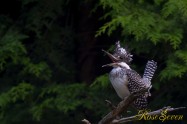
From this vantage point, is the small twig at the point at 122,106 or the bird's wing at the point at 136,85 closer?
the small twig at the point at 122,106

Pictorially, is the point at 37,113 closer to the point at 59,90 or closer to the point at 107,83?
the point at 59,90

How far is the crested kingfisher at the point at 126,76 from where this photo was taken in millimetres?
4535

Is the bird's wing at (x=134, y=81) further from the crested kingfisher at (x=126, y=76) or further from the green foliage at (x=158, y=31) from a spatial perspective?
the green foliage at (x=158, y=31)

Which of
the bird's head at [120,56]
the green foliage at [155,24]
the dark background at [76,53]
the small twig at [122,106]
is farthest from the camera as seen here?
the dark background at [76,53]

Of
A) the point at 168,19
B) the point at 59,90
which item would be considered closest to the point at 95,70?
the point at 59,90

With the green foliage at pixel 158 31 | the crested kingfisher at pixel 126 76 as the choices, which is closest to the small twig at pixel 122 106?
the crested kingfisher at pixel 126 76

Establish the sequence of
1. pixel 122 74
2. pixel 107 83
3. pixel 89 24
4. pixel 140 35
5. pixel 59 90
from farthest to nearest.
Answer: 1. pixel 89 24
2. pixel 59 90
3. pixel 107 83
4. pixel 140 35
5. pixel 122 74

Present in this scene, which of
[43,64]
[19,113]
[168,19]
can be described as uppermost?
[168,19]

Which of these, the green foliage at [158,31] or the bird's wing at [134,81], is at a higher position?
the green foliage at [158,31]

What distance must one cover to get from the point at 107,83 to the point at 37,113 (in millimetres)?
659

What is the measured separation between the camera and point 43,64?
5992 millimetres

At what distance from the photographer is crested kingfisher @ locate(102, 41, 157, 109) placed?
4.54m

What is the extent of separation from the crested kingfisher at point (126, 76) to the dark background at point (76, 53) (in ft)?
1.90

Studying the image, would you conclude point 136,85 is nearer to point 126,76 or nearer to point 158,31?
point 126,76
